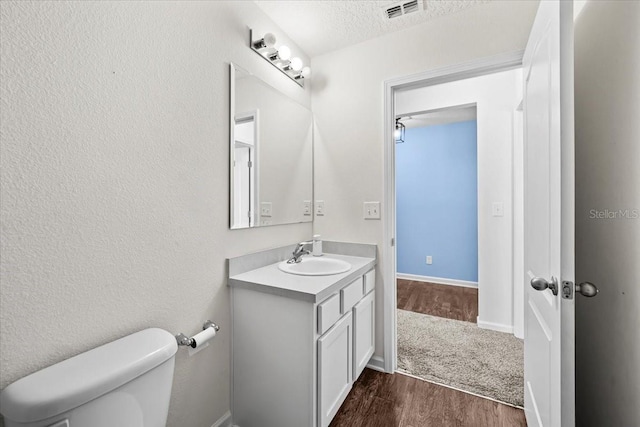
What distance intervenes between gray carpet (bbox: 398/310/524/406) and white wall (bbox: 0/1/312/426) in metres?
1.35

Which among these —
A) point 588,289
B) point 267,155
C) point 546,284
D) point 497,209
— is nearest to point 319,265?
point 267,155

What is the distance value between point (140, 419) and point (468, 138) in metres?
4.20

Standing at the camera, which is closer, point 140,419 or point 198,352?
point 140,419

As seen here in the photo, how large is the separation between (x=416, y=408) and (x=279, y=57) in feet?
7.22

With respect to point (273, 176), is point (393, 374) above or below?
below

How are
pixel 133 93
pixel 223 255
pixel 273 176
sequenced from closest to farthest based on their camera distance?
pixel 133 93
pixel 223 255
pixel 273 176

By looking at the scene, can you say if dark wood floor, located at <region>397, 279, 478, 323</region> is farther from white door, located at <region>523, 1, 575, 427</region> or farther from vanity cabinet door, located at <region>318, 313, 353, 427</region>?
vanity cabinet door, located at <region>318, 313, 353, 427</region>

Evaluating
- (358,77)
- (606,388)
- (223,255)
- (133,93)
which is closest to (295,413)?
(223,255)

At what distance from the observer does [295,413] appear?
125cm

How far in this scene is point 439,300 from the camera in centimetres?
329

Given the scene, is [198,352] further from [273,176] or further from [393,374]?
[393,374]

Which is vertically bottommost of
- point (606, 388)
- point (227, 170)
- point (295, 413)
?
point (295, 413)

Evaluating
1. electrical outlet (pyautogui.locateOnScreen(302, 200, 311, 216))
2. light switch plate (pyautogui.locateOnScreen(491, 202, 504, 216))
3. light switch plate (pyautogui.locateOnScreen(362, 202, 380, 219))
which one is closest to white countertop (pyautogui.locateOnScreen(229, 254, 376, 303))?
light switch plate (pyautogui.locateOnScreen(362, 202, 380, 219))

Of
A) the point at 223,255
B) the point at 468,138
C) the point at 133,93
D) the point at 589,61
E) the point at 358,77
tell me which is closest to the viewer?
the point at 133,93
